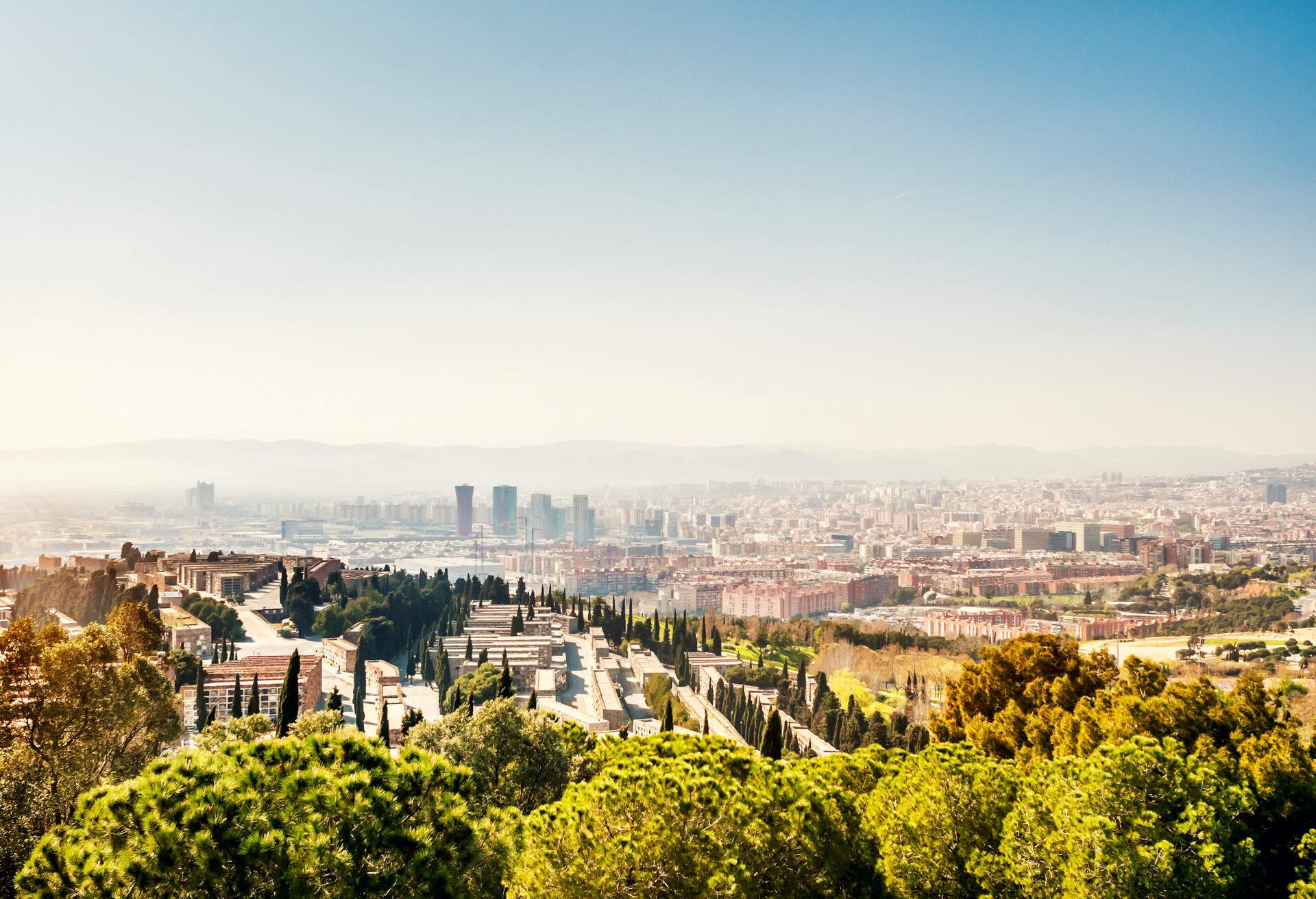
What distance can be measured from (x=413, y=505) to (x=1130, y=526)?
91840 millimetres

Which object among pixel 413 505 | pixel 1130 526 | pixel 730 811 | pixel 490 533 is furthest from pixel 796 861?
pixel 413 505

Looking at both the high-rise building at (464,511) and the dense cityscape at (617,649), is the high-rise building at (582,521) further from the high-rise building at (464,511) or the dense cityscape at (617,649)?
the dense cityscape at (617,649)

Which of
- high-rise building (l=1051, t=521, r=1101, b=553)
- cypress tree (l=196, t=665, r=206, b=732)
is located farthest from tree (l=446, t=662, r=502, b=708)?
high-rise building (l=1051, t=521, r=1101, b=553)

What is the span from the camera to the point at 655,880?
16.7ft

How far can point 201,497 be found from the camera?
107 m

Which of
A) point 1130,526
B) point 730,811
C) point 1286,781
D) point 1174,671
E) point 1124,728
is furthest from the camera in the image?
point 1130,526

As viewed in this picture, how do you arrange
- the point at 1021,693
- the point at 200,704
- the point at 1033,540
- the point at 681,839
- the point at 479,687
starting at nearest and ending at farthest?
the point at 681,839
the point at 1021,693
the point at 200,704
the point at 479,687
the point at 1033,540

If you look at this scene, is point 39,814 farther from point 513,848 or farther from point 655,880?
point 655,880

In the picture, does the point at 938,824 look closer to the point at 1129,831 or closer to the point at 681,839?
the point at 1129,831

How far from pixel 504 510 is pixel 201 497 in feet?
120

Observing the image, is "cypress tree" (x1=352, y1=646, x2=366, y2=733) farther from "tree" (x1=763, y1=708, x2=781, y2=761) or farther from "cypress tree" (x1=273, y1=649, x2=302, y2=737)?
"tree" (x1=763, y1=708, x2=781, y2=761)

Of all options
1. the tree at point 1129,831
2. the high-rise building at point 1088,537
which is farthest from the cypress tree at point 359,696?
the high-rise building at point 1088,537

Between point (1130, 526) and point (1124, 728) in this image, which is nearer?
point (1124, 728)

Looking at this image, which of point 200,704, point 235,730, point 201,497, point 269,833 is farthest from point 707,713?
point 201,497
